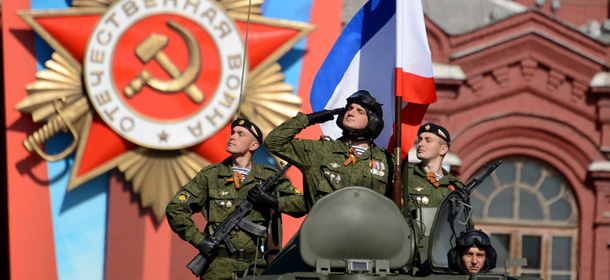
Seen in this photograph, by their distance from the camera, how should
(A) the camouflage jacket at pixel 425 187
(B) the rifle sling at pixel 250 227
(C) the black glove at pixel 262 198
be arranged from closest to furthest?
(C) the black glove at pixel 262 198 → (B) the rifle sling at pixel 250 227 → (A) the camouflage jacket at pixel 425 187

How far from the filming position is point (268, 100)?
1309 cm

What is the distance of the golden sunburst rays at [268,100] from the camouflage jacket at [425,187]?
175 inches

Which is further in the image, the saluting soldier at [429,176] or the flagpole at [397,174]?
the saluting soldier at [429,176]

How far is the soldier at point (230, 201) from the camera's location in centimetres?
793

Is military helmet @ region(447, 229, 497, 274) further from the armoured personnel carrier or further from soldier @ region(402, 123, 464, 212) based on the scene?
soldier @ region(402, 123, 464, 212)

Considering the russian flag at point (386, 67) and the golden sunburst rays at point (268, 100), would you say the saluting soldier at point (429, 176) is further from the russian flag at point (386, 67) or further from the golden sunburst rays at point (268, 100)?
the golden sunburst rays at point (268, 100)

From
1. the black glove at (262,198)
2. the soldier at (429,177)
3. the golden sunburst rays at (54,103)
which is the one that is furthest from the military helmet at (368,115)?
the golden sunburst rays at (54,103)

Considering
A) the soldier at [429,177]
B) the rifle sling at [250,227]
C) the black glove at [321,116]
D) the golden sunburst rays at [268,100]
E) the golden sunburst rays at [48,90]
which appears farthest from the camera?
the golden sunburst rays at [268,100]

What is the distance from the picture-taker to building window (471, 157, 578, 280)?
14.8m

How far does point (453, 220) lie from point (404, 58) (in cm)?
179

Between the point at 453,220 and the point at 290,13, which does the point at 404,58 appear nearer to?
the point at 453,220

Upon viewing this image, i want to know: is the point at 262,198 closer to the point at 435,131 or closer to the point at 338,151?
the point at 338,151

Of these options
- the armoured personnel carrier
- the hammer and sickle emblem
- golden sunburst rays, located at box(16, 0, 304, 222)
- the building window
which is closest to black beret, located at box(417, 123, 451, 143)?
the armoured personnel carrier

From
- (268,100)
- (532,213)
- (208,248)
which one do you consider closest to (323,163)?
(208,248)
